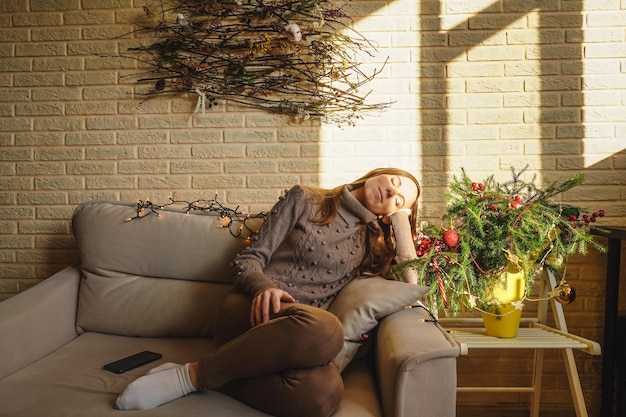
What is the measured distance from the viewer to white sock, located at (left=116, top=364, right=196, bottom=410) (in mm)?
1367

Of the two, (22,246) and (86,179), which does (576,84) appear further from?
(22,246)

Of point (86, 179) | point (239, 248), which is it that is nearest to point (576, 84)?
point (239, 248)

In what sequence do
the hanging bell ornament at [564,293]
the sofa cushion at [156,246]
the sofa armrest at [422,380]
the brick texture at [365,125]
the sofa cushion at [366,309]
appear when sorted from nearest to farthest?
the sofa armrest at [422,380] < the sofa cushion at [366,309] < the hanging bell ornament at [564,293] < the sofa cushion at [156,246] < the brick texture at [365,125]

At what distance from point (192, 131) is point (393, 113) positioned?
1.00 meters

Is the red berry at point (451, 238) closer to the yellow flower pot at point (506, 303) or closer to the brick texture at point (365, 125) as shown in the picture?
the yellow flower pot at point (506, 303)

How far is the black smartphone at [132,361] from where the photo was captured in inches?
64.4

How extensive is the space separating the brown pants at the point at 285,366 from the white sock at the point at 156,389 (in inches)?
2.4

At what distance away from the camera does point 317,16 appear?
233 centimetres

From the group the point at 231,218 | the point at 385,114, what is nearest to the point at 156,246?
the point at 231,218

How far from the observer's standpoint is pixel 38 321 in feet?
6.05

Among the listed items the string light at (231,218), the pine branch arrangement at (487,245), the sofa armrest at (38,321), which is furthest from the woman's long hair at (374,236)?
the sofa armrest at (38,321)

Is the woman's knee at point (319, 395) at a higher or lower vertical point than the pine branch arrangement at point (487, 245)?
lower

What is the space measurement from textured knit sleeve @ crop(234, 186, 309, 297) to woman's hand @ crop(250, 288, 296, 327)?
0.35 feet

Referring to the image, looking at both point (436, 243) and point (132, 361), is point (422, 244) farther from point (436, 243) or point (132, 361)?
point (132, 361)
